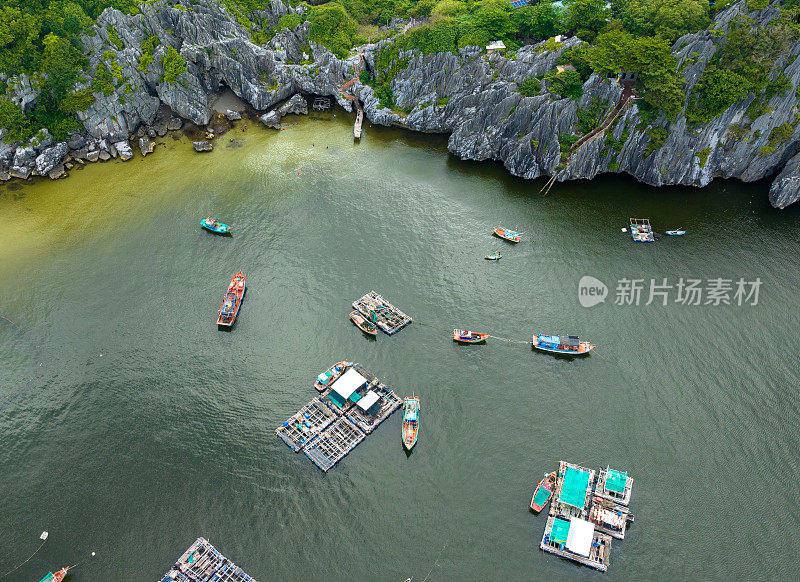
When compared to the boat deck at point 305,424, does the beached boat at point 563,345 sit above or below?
above

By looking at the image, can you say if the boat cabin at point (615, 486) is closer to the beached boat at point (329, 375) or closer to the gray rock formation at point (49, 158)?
the beached boat at point (329, 375)

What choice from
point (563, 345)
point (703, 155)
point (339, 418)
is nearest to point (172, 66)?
point (339, 418)

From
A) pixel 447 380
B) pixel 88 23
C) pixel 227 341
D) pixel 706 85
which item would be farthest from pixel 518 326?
pixel 88 23

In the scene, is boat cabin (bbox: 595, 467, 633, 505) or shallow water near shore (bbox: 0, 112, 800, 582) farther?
boat cabin (bbox: 595, 467, 633, 505)

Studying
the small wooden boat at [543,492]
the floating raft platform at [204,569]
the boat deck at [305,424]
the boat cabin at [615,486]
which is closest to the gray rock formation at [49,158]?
the boat deck at [305,424]

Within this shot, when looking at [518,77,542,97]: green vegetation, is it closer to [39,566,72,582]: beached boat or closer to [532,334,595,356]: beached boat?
[532,334,595,356]: beached boat

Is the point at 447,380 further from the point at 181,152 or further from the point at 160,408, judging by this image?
the point at 181,152

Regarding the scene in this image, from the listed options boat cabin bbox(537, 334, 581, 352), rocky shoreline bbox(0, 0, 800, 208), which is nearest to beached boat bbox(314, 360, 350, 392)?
boat cabin bbox(537, 334, 581, 352)
